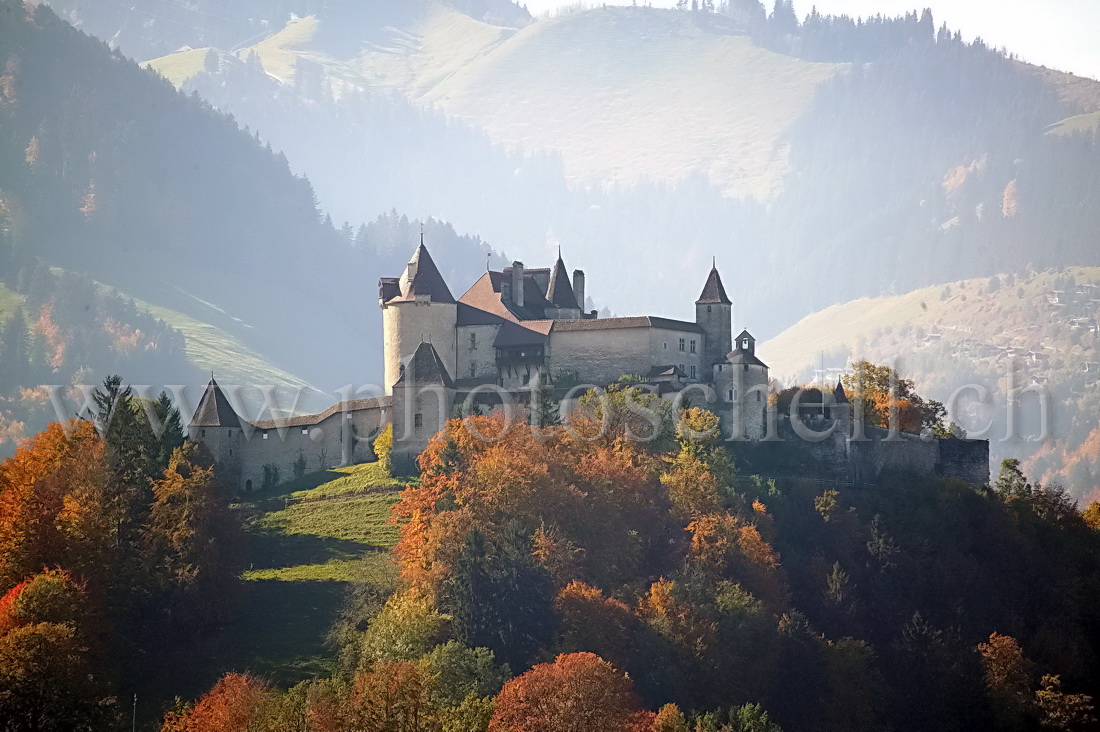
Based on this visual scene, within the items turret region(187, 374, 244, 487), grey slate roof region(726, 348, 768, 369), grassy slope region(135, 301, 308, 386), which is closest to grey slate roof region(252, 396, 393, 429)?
turret region(187, 374, 244, 487)

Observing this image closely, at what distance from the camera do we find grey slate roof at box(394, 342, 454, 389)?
6375cm

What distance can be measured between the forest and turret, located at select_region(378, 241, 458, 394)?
9.41 meters

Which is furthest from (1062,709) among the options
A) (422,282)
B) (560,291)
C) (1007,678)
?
(422,282)

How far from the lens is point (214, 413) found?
64688 mm

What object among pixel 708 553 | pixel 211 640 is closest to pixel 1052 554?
pixel 708 553

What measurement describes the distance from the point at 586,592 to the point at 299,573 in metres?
11.0

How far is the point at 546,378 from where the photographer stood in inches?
2680

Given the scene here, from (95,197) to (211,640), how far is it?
522 ft

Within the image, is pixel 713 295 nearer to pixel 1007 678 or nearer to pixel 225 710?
pixel 1007 678

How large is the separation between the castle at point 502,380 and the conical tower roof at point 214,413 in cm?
7

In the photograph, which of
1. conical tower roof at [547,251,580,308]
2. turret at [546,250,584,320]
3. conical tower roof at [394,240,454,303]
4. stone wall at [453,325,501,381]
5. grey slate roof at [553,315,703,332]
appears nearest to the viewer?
grey slate roof at [553,315,703,332]

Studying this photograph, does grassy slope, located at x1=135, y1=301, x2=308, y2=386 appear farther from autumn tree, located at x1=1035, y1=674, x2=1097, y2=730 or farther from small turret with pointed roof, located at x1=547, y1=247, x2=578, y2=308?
autumn tree, located at x1=1035, y1=674, x2=1097, y2=730

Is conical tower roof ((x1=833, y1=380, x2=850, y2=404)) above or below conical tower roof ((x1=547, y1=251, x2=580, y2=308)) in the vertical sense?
below

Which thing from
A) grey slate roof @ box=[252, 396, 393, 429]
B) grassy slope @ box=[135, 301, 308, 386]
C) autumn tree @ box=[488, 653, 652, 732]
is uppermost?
grassy slope @ box=[135, 301, 308, 386]
